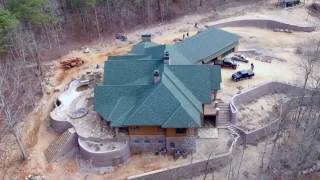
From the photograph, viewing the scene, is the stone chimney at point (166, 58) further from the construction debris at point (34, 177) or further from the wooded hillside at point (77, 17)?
the wooded hillside at point (77, 17)

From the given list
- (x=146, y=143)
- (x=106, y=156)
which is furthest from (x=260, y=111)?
(x=106, y=156)

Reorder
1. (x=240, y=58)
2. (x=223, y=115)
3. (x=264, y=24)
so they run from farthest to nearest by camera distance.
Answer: (x=264, y=24), (x=240, y=58), (x=223, y=115)

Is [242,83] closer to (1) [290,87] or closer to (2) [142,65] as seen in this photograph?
(1) [290,87]

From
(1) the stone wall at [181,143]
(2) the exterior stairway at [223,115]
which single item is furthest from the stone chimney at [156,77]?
(2) the exterior stairway at [223,115]

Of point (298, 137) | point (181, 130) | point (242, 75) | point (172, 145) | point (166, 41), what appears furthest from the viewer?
point (166, 41)

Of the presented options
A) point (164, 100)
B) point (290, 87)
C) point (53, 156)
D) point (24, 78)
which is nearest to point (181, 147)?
point (164, 100)

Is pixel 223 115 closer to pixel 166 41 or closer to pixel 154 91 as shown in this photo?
pixel 154 91

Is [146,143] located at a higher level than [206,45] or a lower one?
lower

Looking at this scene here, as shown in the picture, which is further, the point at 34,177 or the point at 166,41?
the point at 166,41

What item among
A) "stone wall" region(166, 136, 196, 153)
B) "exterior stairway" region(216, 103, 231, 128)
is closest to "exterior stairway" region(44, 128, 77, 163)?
"stone wall" region(166, 136, 196, 153)
